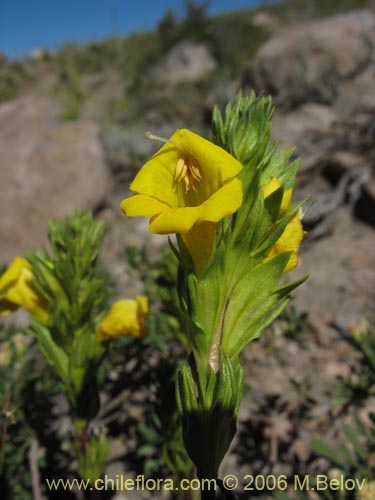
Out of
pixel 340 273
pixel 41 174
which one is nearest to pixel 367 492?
pixel 340 273

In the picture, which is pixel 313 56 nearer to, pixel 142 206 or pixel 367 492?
pixel 367 492

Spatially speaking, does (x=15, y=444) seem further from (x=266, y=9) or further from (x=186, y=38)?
(x=266, y=9)

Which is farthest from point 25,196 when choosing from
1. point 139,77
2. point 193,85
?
point 139,77

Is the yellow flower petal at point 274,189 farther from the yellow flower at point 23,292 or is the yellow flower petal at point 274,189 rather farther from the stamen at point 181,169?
the yellow flower at point 23,292

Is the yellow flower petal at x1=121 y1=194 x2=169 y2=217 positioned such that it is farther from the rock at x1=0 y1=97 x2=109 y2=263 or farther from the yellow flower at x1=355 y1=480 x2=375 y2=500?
the rock at x1=0 y1=97 x2=109 y2=263

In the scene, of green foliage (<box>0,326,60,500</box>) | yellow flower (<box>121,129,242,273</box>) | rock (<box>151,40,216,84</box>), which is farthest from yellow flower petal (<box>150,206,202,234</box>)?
rock (<box>151,40,216,84</box>)

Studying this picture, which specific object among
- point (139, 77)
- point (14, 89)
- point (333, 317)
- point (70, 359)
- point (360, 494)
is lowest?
point (333, 317)
